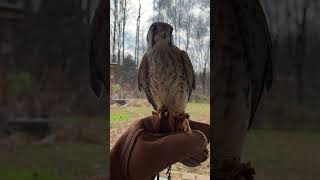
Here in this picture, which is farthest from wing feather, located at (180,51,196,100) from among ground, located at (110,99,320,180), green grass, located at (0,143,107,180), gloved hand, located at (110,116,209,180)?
green grass, located at (0,143,107,180)

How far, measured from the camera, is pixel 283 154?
1964mm

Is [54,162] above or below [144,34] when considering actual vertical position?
below

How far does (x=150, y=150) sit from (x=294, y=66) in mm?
→ 1127

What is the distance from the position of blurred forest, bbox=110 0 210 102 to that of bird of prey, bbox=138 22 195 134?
48 millimetres

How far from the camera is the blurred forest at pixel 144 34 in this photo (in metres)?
2.52

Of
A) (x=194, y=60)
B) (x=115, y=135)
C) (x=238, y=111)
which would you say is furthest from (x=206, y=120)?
(x=115, y=135)

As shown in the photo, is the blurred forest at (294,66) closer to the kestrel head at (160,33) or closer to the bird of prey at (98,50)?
the kestrel head at (160,33)

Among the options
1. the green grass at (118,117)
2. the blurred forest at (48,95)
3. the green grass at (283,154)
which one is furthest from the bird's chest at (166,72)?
the green grass at (283,154)

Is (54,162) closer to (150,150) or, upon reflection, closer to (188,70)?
(150,150)


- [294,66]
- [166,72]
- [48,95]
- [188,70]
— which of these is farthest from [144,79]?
[294,66]

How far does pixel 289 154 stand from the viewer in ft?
6.40

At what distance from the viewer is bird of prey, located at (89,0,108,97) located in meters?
2.28

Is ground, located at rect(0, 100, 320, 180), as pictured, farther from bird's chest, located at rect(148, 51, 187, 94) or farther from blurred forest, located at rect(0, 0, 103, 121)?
bird's chest, located at rect(148, 51, 187, 94)

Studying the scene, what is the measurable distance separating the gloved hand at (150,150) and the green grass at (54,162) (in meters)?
0.22
